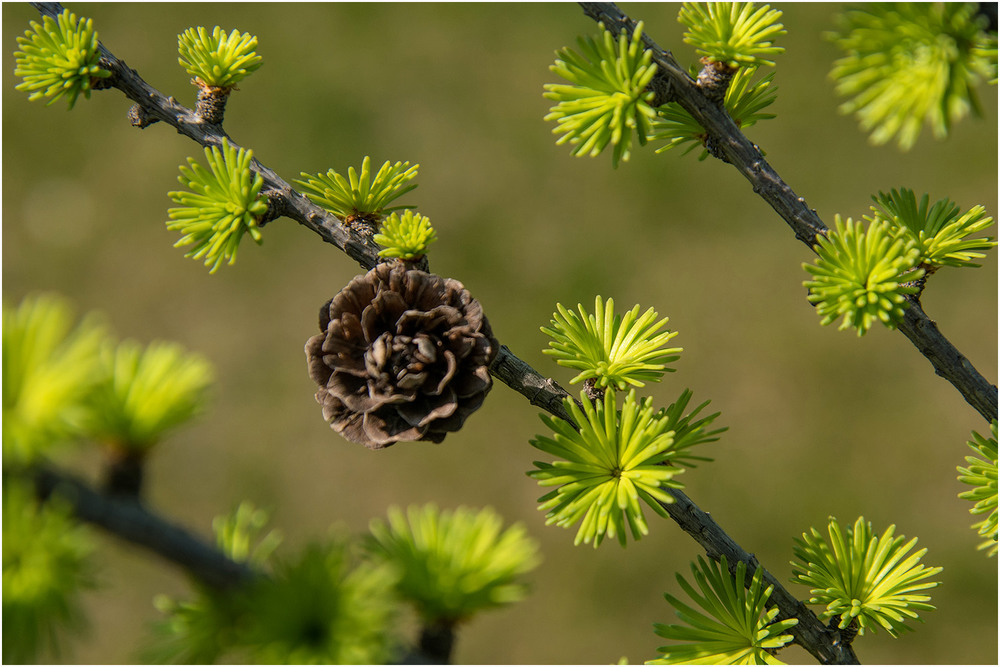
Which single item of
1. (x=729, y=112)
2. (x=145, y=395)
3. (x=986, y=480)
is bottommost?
(x=145, y=395)

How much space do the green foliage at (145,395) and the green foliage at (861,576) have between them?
1.32 feet

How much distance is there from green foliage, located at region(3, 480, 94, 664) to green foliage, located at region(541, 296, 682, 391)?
28 cm

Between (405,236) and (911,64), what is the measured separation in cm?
29

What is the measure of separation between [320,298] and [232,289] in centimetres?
25

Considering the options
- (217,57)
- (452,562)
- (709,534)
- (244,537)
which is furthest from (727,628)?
(217,57)

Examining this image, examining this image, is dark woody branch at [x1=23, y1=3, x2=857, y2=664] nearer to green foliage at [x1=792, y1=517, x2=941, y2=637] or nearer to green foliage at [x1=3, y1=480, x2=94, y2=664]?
green foliage at [x1=792, y1=517, x2=941, y2=637]

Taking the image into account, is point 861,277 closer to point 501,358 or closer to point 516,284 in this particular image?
point 501,358

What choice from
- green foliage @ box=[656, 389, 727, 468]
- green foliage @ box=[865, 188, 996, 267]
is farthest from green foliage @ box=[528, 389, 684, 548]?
green foliage @ box=[865, 188, 996, 267]

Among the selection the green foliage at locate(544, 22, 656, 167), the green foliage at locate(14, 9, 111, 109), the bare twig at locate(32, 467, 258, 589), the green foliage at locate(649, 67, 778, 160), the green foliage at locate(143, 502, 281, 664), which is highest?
the green foliage at locate(649, 67, 778, 160)

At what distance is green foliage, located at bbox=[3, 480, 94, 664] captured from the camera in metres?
0.31

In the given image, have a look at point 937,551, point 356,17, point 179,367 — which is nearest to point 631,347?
point 179,367

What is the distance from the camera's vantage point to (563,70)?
16.4 inches

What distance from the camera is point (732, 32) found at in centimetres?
48

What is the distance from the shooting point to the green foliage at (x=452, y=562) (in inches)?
16.3
